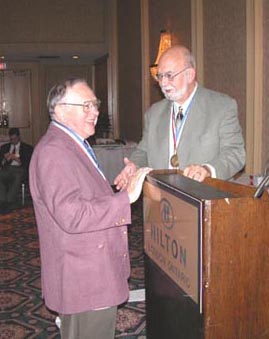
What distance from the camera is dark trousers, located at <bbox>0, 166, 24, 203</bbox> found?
7.25 metres

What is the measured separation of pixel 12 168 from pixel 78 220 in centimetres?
611

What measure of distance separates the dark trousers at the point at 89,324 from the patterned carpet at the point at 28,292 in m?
1.14

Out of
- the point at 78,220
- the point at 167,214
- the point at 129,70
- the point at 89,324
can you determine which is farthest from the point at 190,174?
the point at 129,70

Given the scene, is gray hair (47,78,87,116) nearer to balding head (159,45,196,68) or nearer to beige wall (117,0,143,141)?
balding head (159,45,196,68)

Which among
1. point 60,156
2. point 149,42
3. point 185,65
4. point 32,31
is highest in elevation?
point 32,31

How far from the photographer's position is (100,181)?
5.75ft

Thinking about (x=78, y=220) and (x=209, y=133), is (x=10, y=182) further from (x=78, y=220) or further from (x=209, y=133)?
(x=78, y=220)

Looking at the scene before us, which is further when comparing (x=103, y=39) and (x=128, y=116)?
(x=103, y=39)

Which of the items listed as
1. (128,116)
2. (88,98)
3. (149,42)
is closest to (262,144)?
(88,98)

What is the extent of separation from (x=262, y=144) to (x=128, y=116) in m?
5.25

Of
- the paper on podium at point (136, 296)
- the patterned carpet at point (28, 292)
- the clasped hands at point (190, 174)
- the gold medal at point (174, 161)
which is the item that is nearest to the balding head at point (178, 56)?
the gold medal at point (174, 161)

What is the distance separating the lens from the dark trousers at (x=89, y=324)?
5.77 feet

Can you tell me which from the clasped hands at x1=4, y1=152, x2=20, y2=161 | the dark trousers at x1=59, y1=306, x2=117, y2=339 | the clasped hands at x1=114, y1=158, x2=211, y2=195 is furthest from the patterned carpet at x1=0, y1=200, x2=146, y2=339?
the clasped hands at x1=4, y1=152, x2=20, y2=161

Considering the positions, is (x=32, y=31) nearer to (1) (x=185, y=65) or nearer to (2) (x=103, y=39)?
(2) (x=103, y=39)
